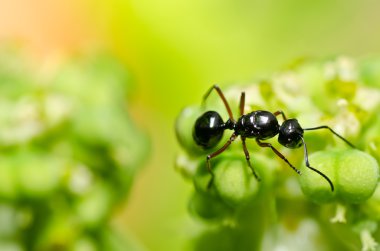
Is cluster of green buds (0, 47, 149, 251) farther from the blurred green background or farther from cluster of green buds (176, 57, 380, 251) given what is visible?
the blurred green background

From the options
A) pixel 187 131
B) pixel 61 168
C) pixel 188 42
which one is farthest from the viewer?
pixel 188 42

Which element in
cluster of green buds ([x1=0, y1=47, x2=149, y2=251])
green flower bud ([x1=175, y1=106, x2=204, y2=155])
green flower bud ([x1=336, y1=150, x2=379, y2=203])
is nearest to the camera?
green flower bud ([x1=336, y1=150, x2=379, y2=203])

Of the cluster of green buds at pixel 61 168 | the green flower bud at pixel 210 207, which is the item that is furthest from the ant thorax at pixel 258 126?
the cluster of green buds at pixel 61 168

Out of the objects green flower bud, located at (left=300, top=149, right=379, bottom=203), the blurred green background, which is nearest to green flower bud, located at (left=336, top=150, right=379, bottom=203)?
green flower bud, located at (left=300, top=149, right=379, bottom=203)

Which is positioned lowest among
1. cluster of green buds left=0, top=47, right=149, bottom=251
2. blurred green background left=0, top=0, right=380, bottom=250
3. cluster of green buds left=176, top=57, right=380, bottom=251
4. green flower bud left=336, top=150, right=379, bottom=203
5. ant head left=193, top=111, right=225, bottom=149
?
green flower bud left=336, top=150, right=379, bottom=203

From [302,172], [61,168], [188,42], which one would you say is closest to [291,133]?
[302,172]

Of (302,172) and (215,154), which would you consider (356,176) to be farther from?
(215,154)
